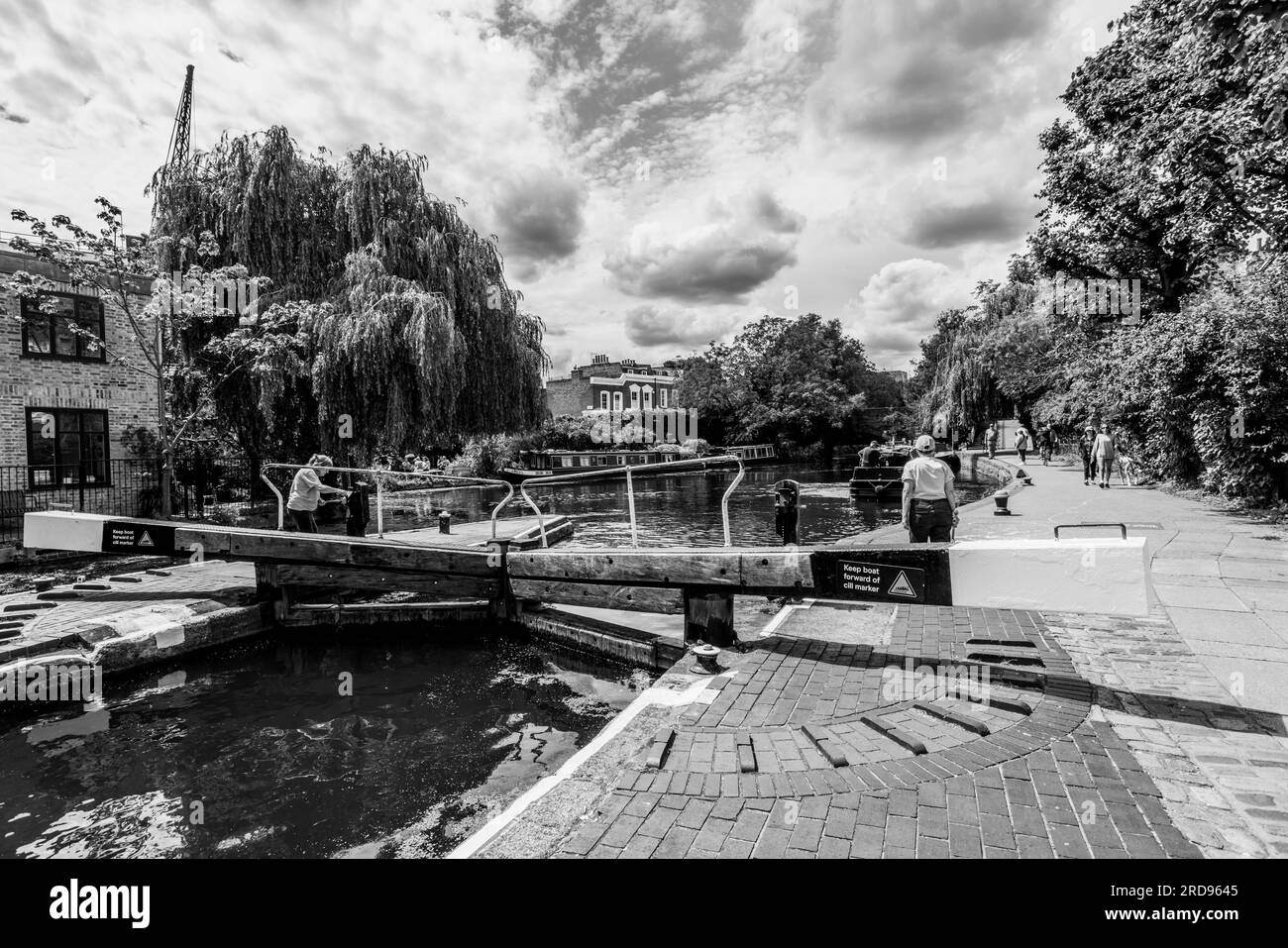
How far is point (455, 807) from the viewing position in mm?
4215

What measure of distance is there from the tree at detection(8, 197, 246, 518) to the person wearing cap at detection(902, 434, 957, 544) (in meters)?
14.1

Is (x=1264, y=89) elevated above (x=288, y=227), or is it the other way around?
(x=288, y=227)

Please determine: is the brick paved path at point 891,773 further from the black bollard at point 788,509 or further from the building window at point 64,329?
the building window at point 64,329

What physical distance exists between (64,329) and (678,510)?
18.3 metres

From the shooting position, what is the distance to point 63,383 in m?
15.4

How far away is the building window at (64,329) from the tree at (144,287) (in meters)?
0.20

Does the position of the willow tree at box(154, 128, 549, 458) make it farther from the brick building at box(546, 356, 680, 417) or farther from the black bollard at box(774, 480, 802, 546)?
the brick building at box(546, 356, 680, 417)

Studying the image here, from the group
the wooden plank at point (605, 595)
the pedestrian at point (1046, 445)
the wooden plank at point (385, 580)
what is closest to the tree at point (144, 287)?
the wooden plank at point (385, 580)

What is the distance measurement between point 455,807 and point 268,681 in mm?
3802

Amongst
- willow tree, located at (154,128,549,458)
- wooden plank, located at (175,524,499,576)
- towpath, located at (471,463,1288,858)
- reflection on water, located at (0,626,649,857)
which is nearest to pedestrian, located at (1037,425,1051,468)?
willow tree, located at (154,128,549,458)

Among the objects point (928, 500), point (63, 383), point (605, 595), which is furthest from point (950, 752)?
point (63, 383)
